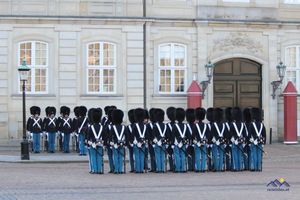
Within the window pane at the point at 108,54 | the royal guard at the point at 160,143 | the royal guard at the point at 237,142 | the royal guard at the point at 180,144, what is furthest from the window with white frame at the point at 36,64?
the royal guard at the point at 237,142

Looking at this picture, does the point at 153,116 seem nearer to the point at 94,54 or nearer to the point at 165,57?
the point at 94,54

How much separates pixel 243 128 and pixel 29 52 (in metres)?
10.7

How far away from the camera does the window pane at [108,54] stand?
2677 cm

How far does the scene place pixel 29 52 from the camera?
26266mm

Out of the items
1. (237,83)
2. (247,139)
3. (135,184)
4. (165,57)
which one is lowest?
(135,184)

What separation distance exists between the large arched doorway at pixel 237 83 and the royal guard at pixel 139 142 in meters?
10.6

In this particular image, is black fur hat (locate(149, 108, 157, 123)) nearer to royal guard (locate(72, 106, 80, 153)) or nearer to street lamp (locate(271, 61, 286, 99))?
royal guard (locate(72, 106, 80, 153))

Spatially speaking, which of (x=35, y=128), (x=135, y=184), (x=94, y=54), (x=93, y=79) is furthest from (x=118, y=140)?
(x=94, y=54)

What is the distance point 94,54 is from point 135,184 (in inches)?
482

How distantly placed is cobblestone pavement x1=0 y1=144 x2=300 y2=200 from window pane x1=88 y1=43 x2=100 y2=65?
7.66 meters

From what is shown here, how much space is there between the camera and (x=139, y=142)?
17.4 metres

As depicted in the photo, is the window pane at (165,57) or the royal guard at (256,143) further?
the window pane at (165,57)

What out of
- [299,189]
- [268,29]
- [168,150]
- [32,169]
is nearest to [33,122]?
[32,169]

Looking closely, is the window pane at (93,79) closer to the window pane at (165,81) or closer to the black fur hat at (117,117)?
the window pane at (165,81)
